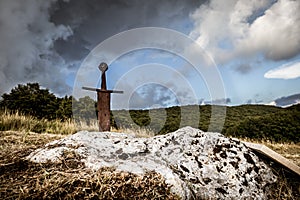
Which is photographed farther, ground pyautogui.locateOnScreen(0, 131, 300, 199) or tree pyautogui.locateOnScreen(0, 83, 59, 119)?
tree pyautogui.locateOnScreen(0, 83, 59, 119)

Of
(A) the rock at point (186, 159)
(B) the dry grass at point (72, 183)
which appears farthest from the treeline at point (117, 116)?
(B) the dry grass at point (72, 183)

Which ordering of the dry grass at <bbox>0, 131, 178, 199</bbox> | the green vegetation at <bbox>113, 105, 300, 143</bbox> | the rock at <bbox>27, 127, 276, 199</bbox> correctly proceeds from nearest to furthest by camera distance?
the dry grass at <bbox>0, 131, 178, 199</bbox>, the rock at <bbox>27, 127, 276, 199</bbox>, the green vegetation at <bbox>113, 105, 300, 143</bbox>

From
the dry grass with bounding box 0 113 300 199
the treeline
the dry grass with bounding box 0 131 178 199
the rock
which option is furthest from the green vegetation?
the dry grass with bounding box 0 131 178 199

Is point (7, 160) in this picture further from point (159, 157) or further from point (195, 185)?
point (195, 185)

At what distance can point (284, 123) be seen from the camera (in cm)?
1667

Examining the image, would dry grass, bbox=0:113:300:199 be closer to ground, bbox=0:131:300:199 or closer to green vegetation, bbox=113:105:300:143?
ground, bbox=0:131:300:199

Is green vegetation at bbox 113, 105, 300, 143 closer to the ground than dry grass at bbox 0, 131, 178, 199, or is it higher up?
higher up

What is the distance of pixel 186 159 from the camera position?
3.01m

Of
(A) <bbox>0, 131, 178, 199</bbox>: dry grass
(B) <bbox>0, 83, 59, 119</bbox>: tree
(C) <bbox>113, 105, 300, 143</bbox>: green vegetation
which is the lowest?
(A) <bbox>0, 131, 178, 199</bbox>: dry grass

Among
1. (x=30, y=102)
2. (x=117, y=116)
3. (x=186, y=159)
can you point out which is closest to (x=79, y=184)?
(x=186, y=159)

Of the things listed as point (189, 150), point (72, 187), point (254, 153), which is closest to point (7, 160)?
point (72, 187)

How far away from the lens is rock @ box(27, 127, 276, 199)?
2717 millimetres

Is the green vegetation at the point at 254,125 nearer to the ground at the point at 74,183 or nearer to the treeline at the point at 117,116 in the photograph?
the treeline at the point at 117,116

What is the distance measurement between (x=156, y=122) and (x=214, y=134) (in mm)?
15395
